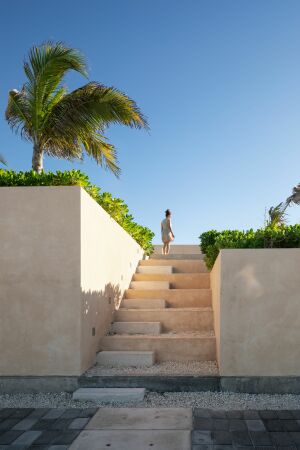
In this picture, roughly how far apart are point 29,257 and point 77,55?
5.35 metres

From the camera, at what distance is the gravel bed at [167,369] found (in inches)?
253

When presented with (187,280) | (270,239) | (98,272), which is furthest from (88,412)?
(187,280)

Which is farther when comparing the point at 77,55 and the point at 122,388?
the point at 77,55

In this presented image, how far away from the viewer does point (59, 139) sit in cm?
1017

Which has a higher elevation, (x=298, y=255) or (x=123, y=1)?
(x=123, y=1)

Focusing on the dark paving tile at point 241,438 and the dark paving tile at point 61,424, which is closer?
the dark paving tile at point 241,438

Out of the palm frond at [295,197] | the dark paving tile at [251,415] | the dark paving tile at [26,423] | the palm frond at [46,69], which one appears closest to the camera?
the dark paving tile at [26,423]

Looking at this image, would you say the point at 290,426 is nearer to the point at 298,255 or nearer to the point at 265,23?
the point at 298,255

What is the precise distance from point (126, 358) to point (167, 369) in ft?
2.41

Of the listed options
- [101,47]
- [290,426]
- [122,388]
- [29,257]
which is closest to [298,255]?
[290,426]

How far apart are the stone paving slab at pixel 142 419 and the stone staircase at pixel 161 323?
1.59 m

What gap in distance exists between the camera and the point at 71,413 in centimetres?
530

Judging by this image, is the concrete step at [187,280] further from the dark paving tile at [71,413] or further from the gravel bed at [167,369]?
the dark paving tile at [71,413]

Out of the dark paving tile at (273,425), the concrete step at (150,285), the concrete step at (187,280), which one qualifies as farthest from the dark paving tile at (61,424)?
the concrete step at (187,280)
